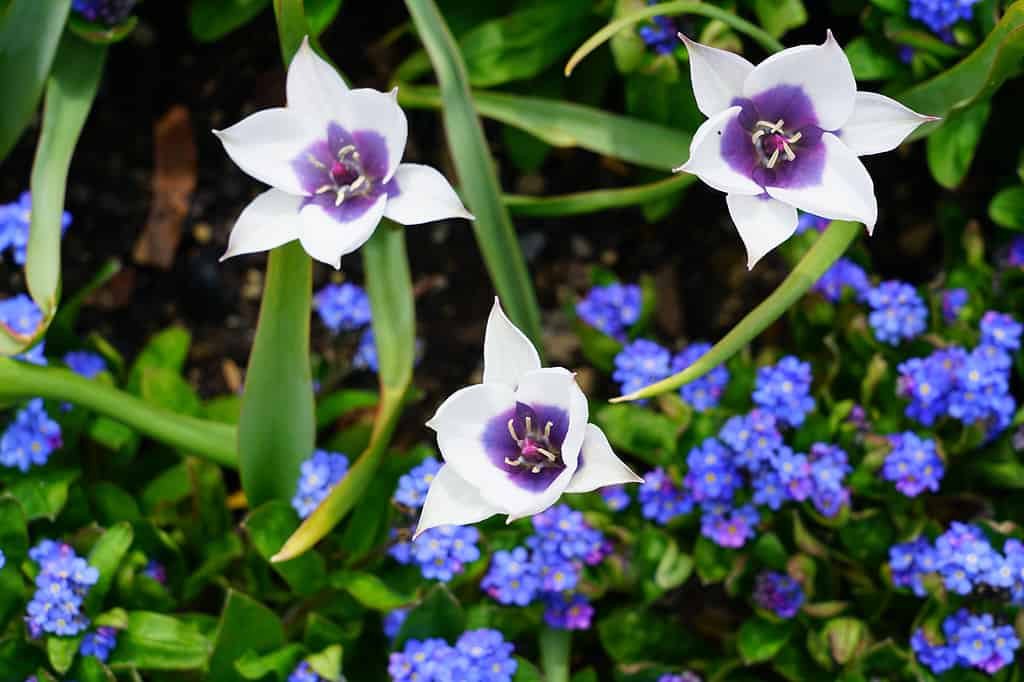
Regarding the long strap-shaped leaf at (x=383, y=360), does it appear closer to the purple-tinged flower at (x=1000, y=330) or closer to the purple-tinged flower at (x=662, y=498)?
the purple-tinged flower at (x=662, y=498)

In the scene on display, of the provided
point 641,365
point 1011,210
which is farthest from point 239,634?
point 1011,210

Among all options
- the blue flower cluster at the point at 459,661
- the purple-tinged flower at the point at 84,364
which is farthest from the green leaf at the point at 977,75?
the purple-tinged flower at the point at 84,364

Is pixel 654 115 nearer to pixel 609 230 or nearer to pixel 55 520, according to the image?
pixel 609 230

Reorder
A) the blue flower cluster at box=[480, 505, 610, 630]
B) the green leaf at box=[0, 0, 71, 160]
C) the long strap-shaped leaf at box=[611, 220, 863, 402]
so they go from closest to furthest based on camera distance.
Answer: the long strap-shaped leaf at box=[611, 220, 863, 402], the blue flower cluster at box=[480, 505, 610, 630], the green leaf at box=[0, 0, 71, 160]

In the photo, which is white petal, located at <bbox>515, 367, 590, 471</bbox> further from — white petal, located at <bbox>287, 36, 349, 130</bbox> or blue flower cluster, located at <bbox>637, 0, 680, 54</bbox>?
blue flower cluster, located at <bbox>637, 0, 680, 54</bbox>

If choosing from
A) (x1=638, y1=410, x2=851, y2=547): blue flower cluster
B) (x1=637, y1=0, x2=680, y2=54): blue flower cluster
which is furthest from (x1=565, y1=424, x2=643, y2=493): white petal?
(x1=637, y1=0, x2=680, y2=54): blue flower cluster

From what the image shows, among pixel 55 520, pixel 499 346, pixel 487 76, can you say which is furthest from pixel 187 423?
pixel 487 76

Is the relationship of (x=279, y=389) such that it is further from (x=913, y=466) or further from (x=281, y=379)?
(x=913, y=466)
